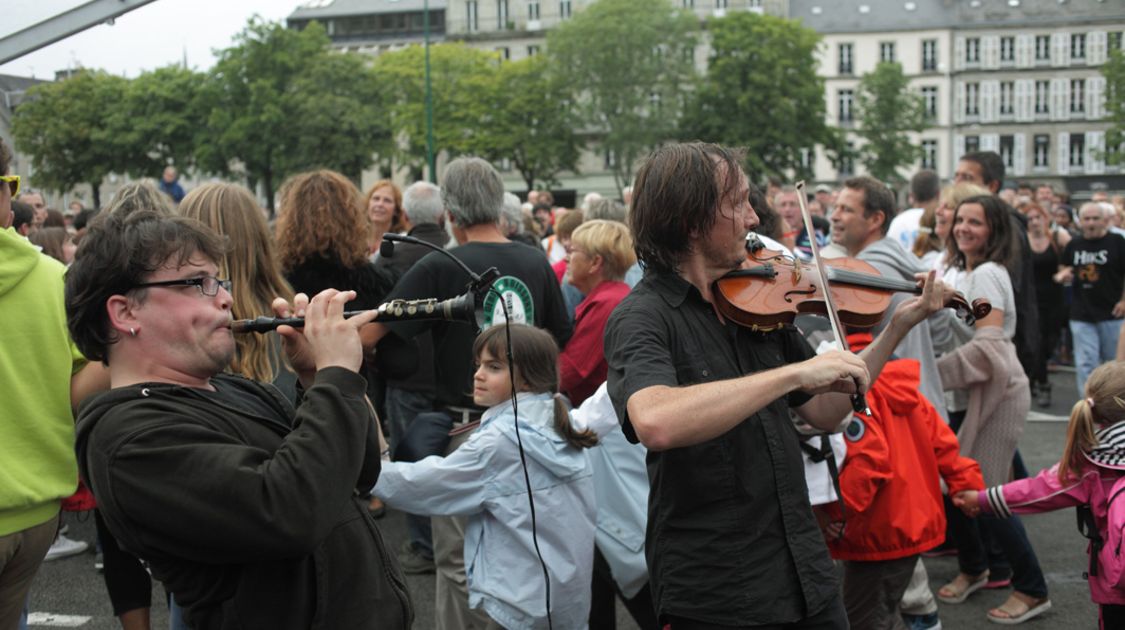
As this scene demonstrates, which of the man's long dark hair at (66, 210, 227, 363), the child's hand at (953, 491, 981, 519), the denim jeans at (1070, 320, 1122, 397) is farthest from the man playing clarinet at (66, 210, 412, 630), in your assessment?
the denim jeans at (1070, 320, 1122, 397)

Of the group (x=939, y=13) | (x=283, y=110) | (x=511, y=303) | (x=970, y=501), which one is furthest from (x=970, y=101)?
(x=511, y=303)

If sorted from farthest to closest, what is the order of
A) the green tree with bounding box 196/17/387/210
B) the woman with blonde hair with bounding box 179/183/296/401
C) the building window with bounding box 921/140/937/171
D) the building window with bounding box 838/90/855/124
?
the building window with bounding box 838/90/855/124 < the building window with bounding box 921/140/937/171 < the green tree with bounding box 196/17/387/210 < the woman with blonde hair with bounding box 179/183/296/401

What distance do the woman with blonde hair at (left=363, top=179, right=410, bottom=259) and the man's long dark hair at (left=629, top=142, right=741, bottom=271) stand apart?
484cm

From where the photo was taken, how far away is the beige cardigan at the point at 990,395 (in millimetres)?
5263

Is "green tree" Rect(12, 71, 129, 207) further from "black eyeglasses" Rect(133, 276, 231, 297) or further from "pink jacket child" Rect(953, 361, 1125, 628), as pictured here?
"black eyeglasses" Rect(133, 276, 231, 297)

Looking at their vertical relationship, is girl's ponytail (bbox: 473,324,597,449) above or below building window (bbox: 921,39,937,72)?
below

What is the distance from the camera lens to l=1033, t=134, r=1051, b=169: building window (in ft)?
237

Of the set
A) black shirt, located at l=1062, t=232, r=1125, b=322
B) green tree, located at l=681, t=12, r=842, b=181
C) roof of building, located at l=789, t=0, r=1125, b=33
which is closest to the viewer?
black shirt, located at l=1062, t=232, r=1125, b=322

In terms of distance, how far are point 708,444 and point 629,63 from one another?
61.8 meters

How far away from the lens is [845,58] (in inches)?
3004

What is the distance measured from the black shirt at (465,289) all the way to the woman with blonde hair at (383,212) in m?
2.66

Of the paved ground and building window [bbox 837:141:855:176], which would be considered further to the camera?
building window [bbox 837:141:855:176]

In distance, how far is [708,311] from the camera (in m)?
2.62

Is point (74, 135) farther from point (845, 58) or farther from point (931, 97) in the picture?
point (931, 97)
